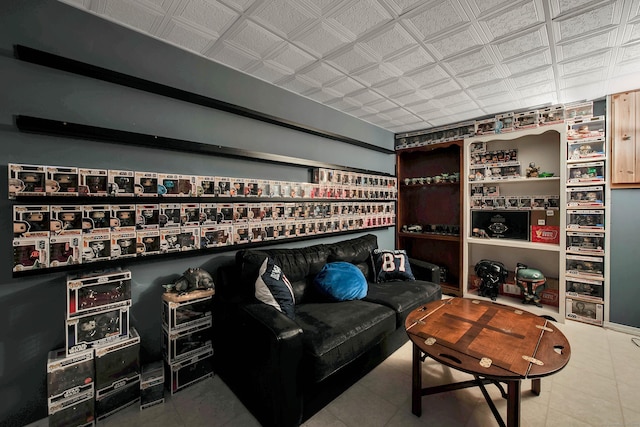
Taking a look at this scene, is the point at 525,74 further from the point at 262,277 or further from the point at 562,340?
the point at 262,277

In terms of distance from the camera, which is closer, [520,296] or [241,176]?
[241,176]

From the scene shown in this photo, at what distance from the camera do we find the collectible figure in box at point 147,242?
6.30ft

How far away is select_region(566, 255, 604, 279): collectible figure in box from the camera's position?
299 centimetres

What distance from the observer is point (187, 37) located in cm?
197

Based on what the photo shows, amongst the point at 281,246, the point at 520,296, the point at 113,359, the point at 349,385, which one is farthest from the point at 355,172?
the point at 113,359

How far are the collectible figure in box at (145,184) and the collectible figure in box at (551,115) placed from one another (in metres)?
4.42

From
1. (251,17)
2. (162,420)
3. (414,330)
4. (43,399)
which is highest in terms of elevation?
(251,17)

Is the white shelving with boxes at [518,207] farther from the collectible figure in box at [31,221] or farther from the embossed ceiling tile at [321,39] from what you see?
the collectible figure in box at [31,221]

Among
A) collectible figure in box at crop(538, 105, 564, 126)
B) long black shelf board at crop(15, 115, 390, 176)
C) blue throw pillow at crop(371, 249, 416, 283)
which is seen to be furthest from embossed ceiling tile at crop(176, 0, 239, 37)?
collectible figure in box at crop(538, 105, 564, 126)

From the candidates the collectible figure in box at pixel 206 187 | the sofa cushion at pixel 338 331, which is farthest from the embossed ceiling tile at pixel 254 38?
the sofa cushion at pixel 338 331

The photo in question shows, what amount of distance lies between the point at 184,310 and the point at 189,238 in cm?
57

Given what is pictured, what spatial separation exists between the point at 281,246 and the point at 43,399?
2.01m

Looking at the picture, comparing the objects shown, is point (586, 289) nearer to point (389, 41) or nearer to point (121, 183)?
point (389, 41)

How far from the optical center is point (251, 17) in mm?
1761
